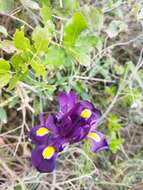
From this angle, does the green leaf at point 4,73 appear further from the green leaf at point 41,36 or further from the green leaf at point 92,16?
the green leaf at point 92,16

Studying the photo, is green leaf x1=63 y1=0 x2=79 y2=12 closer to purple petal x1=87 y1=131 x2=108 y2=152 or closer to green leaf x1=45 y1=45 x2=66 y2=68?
green leaf x1=45 y1=45 x2=66 y2=68

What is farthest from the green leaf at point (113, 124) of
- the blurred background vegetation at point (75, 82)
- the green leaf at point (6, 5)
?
the green leaf at point (6, 5)

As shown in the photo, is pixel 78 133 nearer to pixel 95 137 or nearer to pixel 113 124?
pixel 95 137

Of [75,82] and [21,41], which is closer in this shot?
[21,41]

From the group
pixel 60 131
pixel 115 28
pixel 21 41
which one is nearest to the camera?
pixel 21 41

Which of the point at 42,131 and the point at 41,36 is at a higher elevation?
the point at 41,36

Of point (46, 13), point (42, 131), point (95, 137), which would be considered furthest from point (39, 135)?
point (46, 13)
